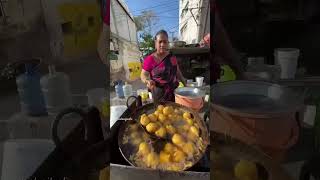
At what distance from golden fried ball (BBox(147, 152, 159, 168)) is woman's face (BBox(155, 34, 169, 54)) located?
35cm

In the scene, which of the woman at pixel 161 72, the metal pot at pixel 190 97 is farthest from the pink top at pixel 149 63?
the metal pot at pixel 190 97

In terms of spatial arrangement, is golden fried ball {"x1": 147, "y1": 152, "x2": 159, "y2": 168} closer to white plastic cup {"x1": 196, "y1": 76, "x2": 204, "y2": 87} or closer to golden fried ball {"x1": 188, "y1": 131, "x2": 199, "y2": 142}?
golden fried ball {"x1": 188, "y1": 131, "x2": 199, "y2": 142}

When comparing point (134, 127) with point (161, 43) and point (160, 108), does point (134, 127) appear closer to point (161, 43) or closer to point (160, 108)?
point (160, 108)

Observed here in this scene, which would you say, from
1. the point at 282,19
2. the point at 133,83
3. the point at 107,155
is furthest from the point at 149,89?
the point at 282,19

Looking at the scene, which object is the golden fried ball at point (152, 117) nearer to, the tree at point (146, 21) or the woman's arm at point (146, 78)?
the woman's arm at point (146, 78)

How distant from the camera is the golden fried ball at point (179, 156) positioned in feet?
3.70

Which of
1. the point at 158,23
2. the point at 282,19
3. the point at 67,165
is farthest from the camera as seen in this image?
the point at 67,165

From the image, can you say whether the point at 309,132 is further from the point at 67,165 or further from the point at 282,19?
the point at 67,165

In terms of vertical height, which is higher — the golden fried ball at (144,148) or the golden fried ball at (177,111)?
the golden fried ball at (177,111)

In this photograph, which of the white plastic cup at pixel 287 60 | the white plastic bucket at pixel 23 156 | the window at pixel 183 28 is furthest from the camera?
the white plastic bucket at pixel 23 156

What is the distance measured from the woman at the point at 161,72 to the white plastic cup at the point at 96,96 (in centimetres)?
15

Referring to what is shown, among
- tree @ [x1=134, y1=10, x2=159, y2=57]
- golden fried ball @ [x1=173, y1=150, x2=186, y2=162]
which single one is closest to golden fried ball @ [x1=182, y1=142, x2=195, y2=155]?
golden fried ball @ [x1=173, y1=150, x2=186, y2=162]

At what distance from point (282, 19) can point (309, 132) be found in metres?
0.35

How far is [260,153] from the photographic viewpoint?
101 centimetres
